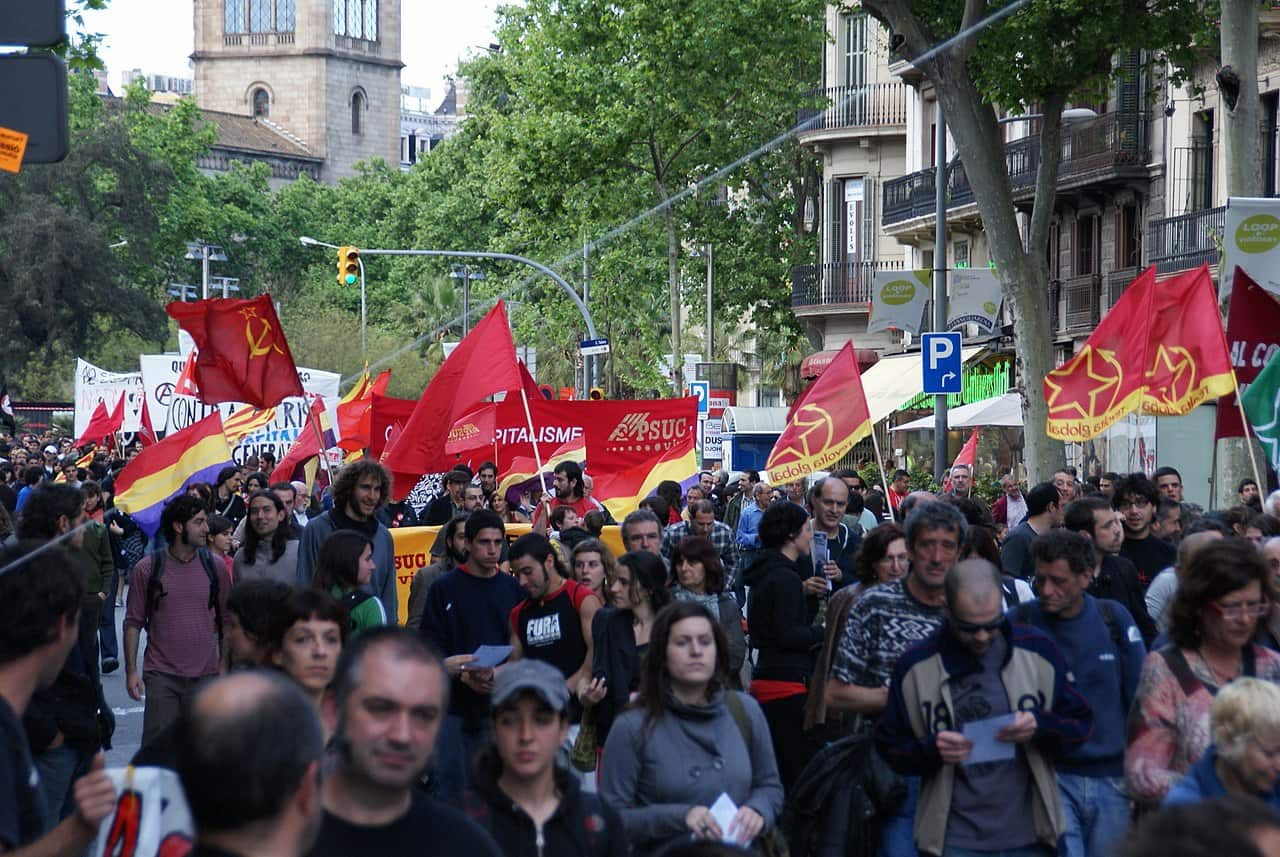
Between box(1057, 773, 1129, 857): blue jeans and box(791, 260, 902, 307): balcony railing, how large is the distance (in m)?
39.6

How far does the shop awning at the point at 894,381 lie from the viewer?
3384cm

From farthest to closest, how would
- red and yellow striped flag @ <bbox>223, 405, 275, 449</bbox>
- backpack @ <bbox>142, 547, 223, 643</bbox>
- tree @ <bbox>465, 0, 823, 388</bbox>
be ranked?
tree @ <bbox>465, 0, 823, 388</bbox> < red and yellow striped flag @ <bbox>223, 405, 275, 449</bbox> < backpack @ <bbox>142, 547, 223, 643</bbox>

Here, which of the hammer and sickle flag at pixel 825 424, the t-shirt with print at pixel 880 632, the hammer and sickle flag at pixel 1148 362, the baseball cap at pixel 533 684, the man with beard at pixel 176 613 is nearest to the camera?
the baseball cap at pixel 533 684

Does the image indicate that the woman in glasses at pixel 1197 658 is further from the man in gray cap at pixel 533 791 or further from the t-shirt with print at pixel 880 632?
the man in gray cap at pixel 533 791

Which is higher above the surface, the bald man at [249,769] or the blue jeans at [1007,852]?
the bald man at [249,769]

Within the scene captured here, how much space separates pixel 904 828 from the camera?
20.2 feet

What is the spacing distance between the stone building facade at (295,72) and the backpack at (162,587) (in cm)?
12792

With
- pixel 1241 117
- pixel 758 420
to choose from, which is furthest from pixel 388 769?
pixel 758 420

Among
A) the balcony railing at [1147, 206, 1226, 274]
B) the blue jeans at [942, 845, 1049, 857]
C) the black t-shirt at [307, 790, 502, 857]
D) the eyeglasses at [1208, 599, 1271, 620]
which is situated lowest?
the blue jeans at [942, 845, 1049, 857]

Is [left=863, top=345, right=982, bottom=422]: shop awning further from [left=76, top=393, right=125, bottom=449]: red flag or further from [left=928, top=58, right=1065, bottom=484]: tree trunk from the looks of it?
[left=76, top=393, right=125, bottom=449]: red flag

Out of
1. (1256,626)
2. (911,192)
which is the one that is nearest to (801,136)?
(911,192)

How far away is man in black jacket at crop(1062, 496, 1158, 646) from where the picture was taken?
8431mm

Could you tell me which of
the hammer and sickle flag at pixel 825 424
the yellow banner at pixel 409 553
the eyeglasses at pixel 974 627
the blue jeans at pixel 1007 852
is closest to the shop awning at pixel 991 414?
the hammer and sickle flag at pixel 825 424

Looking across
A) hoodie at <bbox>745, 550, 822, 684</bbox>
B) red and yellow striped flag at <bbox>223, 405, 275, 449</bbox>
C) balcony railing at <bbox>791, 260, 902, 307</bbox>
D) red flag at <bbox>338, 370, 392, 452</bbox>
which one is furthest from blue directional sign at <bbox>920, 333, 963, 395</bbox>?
balcony railing at <bbox>791, 260, 902, 307</bbox>
